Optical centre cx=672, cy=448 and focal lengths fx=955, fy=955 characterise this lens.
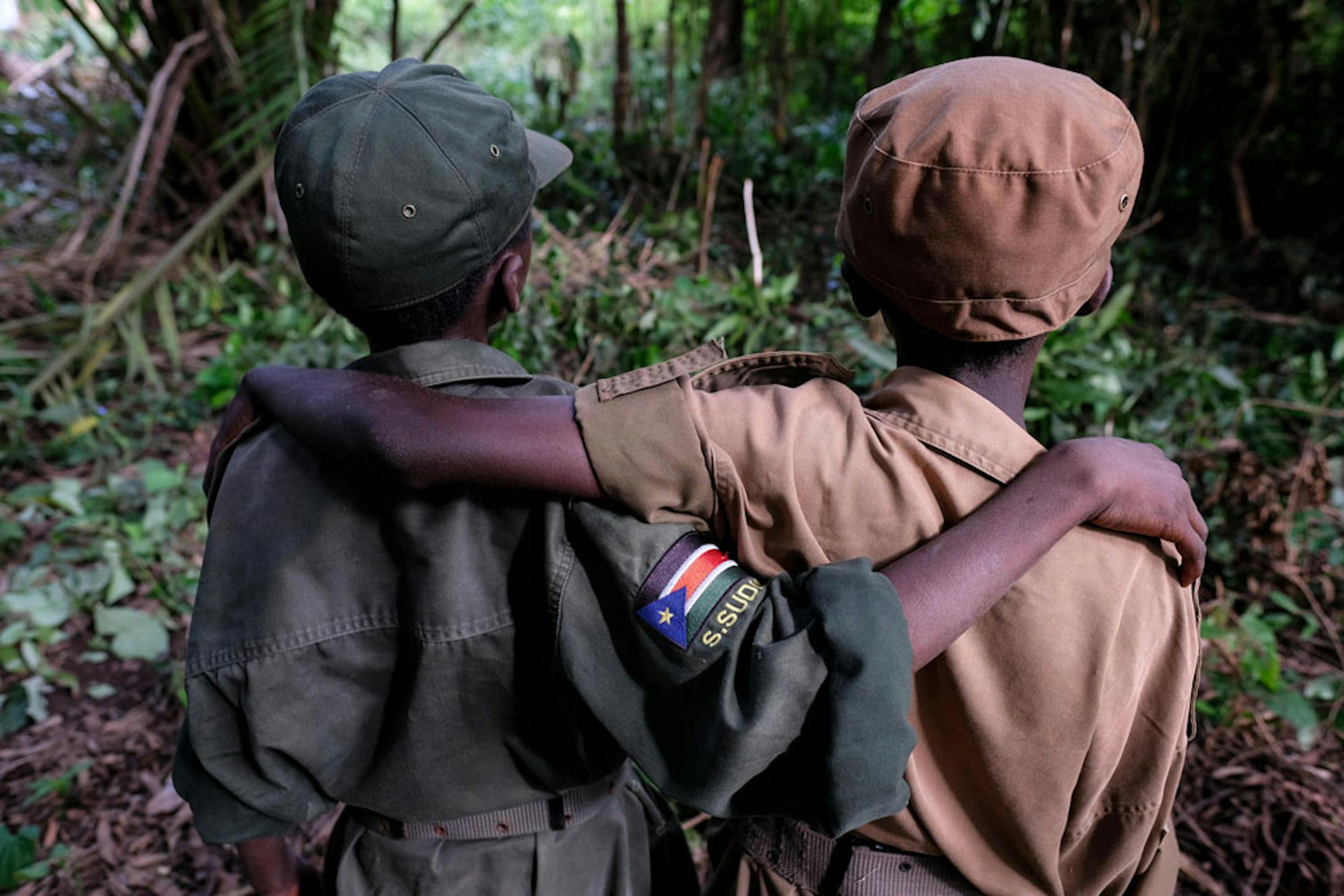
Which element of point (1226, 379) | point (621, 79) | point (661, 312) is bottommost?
point (1226, 379)

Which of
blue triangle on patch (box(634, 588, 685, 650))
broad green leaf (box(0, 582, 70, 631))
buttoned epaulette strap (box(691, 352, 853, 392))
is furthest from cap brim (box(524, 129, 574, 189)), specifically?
broad green leaf (box(0, 582, 70, 631))

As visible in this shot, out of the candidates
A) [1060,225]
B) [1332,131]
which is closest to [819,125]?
[1332,131]

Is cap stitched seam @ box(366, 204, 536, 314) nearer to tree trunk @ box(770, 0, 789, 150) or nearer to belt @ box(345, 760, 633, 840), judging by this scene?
belt @ box(345, 760, 633, 840)

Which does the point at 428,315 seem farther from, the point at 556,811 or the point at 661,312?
the point at 661,312

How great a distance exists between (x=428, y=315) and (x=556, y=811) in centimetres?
69

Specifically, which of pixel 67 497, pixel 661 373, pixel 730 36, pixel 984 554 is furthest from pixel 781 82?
pixel 984 554

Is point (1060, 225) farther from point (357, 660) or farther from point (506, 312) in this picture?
point (357, 660)

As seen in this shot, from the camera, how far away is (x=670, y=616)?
0.97m

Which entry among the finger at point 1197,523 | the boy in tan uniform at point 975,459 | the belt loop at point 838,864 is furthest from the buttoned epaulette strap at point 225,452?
the finger at point 1197,523

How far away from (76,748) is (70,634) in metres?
0.45

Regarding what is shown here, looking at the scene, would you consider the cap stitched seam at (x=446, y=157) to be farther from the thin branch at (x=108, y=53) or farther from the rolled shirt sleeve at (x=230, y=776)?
the thin branch at (x=108, y=53)

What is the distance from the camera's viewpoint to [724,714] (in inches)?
36.4

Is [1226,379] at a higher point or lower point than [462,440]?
lower

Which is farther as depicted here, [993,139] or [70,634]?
[70,634]
